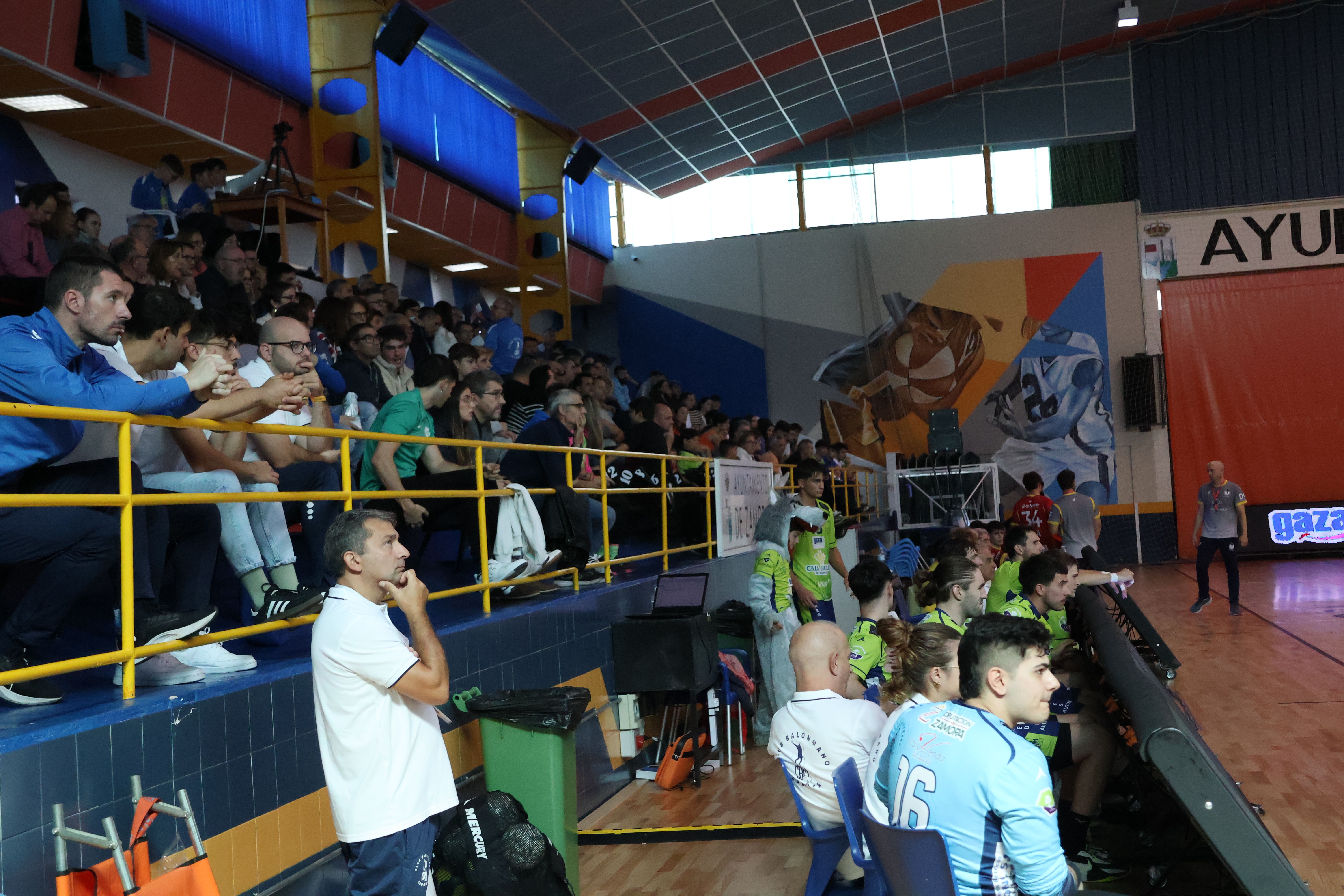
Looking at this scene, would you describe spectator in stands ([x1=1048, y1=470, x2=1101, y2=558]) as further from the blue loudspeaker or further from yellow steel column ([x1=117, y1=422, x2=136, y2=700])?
yellow steel column ([x1=117, y1=422, x2=136, y2=700])

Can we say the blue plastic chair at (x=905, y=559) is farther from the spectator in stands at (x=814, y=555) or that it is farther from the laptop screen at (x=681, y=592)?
the laptop screen at (x=681, y=592)

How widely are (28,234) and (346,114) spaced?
4916 mm

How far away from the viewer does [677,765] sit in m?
6.02

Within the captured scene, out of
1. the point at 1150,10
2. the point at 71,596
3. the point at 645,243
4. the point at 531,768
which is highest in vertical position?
the point at 1150,10

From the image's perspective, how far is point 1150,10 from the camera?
1633 centimetres

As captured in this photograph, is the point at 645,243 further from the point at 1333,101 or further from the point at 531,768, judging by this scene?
the point at 531,768

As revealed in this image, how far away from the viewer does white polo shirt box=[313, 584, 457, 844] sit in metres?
2.84

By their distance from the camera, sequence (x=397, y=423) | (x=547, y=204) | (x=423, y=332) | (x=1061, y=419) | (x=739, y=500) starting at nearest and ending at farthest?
(x=397, y=423) < (x=739, y=500) < (x=423, y=332) < (x=547, y=204) < (x=1061, y=419)

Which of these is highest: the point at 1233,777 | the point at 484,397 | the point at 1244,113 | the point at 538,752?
the point at 1244,113

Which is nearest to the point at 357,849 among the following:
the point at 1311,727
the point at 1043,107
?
the point at 1311,727

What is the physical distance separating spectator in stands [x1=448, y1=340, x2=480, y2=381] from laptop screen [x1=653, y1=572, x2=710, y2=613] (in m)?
1.65

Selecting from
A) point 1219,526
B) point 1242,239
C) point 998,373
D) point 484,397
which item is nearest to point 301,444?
point 484,397

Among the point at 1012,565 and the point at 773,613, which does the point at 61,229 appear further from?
the point at 1012,565

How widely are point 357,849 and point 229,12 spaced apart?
27.3 ft
